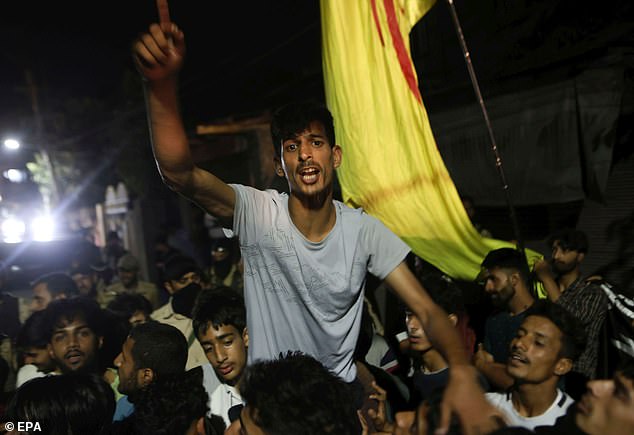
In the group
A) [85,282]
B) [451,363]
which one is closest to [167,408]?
[451,363]

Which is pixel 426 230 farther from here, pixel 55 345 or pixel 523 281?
pixel 55 345

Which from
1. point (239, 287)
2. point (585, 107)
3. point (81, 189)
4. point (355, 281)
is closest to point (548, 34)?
point (585, 107)

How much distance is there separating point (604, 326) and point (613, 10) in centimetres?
332

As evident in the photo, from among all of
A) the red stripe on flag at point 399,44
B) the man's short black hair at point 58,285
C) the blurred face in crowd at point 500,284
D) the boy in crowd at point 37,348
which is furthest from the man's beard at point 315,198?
the man's short black hair at point 58,285

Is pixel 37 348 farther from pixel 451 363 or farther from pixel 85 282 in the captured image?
pixel 85 282

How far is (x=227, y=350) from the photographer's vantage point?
3.13 meters

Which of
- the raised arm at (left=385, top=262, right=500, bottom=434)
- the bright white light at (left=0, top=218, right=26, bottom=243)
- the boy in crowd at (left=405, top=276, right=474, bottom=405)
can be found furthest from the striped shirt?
the bright white light at (left=0, top=218, right=26, bottom=243)

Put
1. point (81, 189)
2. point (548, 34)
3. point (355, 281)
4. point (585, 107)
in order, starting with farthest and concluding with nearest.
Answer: point (81, 189) → point (548, 34) → point (585, 107) → point (355, 281)

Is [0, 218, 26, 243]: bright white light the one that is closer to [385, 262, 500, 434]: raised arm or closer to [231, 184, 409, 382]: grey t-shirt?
[231, 184, 409, 382]: grey t-shirt

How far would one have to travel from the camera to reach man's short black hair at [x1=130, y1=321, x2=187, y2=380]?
3.14 meters

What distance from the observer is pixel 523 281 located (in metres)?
3.86

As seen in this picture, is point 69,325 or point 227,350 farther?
point 69,325

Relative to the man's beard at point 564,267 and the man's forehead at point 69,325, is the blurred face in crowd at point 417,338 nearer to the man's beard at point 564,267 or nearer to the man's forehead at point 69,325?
the man's beard at point 564,267

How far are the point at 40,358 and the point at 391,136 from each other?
2.80 meters
